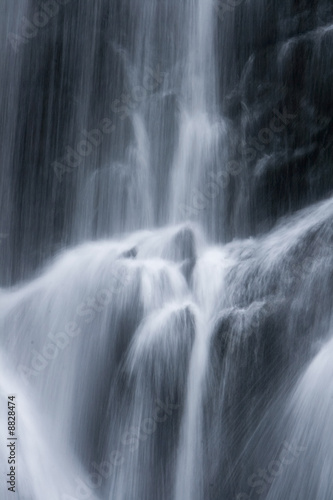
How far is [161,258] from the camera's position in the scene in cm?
1105

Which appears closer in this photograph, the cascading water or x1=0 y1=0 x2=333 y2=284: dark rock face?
the cascading water

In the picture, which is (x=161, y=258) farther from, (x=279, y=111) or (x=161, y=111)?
(x=161, y=111)

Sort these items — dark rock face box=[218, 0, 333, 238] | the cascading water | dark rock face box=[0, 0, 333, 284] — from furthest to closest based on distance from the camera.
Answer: dark rock face box=[0, 0, 333, 284] < dark rock face box=[218, 0, 333, 238] < the cascading water

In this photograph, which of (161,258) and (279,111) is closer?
(161,258)

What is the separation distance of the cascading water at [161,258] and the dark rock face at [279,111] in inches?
1.2

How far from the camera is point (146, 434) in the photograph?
9.62 meters

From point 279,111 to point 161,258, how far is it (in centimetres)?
268

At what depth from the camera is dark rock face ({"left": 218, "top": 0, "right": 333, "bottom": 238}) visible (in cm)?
1138

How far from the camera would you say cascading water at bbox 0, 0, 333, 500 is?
9.20 m

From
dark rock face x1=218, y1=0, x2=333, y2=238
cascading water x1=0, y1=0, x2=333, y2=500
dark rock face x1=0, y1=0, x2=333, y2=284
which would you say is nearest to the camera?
cascading water x1=0, y1=0, x2=333, y2=500

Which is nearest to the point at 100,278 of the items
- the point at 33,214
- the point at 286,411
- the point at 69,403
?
the point at 69,403

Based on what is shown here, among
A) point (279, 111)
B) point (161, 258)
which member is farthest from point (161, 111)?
point (161, 258)

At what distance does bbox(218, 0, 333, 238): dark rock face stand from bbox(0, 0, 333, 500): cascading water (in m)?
0.03

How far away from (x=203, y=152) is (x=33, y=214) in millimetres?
2745
